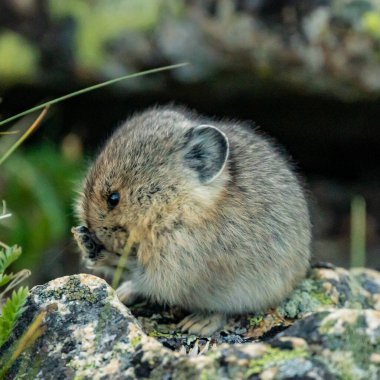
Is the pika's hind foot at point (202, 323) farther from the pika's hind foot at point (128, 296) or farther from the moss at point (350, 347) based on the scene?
the moss at point (350, 347)

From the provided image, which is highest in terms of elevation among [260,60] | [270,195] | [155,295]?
[260,60]

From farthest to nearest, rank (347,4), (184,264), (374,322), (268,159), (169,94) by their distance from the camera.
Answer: (169,94), (347,4), (268,159), (184,264), (374,322)

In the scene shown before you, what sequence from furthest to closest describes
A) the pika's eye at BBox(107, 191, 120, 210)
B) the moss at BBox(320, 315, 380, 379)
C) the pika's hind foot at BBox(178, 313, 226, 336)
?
1. the pika's eye at BBox(107, 191, 120, 210)
2. the pika's hind foot at BBox(178, 313, 226, 336)
3. the moss at BBox(320, 315, 380, 379)

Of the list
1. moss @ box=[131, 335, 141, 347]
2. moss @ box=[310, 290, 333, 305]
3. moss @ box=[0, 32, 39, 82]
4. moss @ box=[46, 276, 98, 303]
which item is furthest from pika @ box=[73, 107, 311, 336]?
moss @ box=[0, 32, 39, 82]

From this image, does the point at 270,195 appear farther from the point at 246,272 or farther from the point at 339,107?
the point at 339,107

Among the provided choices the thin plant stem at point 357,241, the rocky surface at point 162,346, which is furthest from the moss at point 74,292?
the thin plant stem at point 357,241

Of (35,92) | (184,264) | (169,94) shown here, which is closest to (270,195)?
(184,264)

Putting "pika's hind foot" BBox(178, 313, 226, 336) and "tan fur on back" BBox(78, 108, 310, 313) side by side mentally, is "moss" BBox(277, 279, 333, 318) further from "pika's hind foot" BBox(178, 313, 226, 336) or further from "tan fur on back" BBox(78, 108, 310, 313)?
"pika's hind foot" BBox(178, 313, 226, 336)

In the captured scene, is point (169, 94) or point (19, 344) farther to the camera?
point (169, 94)

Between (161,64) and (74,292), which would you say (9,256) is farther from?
(161,64)
